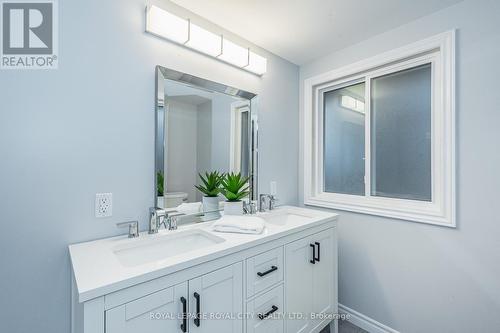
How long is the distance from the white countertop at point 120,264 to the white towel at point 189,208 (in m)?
0.11

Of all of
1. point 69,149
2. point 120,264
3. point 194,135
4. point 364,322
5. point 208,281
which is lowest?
point 364,322

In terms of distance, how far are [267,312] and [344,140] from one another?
1.54m

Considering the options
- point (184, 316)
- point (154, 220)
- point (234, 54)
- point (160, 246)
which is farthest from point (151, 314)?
point (234, 54)

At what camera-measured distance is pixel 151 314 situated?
2.67 feet

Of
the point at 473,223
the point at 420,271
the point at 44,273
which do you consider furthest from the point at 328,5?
the point at 44,273

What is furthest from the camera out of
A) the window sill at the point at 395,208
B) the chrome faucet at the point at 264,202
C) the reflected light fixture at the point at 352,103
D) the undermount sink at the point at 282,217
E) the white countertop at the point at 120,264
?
the reflected light fixture at the point at 352,103

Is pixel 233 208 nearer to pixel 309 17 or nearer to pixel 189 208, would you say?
pixel 189 208

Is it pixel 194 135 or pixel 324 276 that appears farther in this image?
pixel 324 276

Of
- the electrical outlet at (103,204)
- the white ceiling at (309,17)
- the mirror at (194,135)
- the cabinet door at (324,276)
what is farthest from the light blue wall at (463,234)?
Answer: the electrical outlet at (103,204)

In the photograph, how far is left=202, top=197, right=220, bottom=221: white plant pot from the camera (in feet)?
5.06

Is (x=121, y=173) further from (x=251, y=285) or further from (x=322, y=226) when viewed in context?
(x=322, y=226)

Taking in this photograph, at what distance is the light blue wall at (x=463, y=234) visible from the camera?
1.29 metres

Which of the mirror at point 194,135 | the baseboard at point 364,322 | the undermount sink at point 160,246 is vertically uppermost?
the mirror at point 194,135

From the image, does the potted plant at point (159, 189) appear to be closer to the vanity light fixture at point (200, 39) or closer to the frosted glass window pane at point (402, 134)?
the vanity light fixture at point (200, 39)
